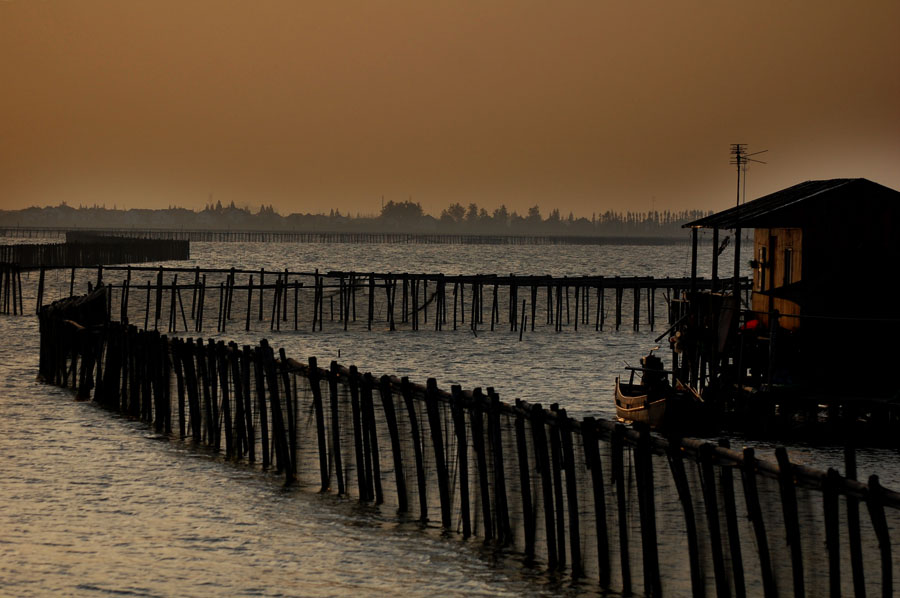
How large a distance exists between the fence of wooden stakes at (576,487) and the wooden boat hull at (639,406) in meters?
3.50

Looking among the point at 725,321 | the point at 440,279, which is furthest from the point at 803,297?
the point at 440,279

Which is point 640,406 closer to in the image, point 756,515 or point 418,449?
point 418,449

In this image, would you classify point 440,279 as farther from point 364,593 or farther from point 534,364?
point 364,593

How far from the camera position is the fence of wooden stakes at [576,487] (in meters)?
7.65

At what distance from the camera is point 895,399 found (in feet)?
55.4

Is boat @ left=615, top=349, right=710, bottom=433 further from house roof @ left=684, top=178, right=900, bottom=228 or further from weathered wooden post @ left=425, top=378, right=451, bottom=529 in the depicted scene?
weathered wooden post @ left=425, top=378, right=451, bottom=529

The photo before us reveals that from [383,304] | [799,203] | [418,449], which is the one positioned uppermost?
[799,203]

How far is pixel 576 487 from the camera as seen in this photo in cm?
992

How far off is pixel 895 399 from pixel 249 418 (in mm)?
9597

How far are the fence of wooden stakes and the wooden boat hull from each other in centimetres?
350

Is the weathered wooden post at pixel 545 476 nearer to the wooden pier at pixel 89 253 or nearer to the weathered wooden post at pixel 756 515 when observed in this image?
the weathered wooden post at pixel 756 515

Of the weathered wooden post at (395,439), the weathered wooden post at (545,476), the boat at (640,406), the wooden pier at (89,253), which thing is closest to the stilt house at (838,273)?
the boat at (640,406)

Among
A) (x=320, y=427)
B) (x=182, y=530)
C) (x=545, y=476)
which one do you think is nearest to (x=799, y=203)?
(x=320, y=427)

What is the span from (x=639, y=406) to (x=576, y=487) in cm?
814
